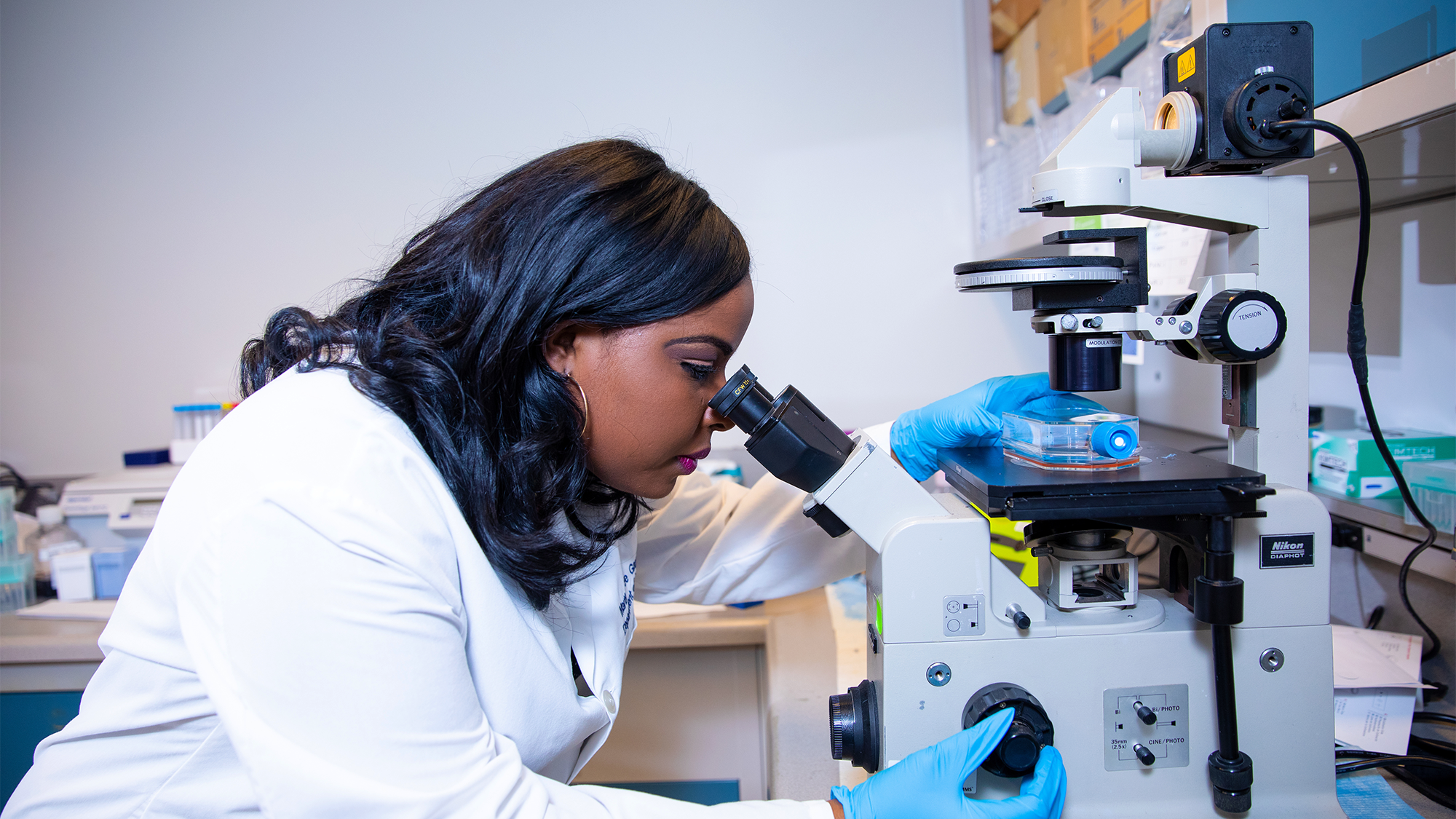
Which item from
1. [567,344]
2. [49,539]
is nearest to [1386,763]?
[567,344]

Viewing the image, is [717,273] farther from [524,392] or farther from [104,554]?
[104,554]

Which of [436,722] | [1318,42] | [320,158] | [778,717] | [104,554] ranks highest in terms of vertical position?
[320,158]

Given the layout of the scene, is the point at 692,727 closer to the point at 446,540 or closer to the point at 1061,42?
the point at 446,540

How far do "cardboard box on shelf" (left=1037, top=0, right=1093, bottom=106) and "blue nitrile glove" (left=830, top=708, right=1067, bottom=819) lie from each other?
1.21 meters

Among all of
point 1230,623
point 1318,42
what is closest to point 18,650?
point 1230,623

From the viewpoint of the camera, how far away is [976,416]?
89cm

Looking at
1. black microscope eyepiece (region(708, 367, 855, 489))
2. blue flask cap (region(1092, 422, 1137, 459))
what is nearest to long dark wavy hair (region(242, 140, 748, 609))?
black microscope eyepiece (region(708, 367, 855, 489))

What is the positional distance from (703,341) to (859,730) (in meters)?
0.40

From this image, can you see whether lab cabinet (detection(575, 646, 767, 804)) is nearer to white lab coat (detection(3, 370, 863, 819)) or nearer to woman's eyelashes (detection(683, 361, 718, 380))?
white lab coat (detection(3, 370, 863, 819))

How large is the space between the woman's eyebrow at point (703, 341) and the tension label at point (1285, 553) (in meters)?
0.53

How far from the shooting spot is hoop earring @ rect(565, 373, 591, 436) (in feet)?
2.46

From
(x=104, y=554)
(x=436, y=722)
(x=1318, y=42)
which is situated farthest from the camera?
(x=104, y=554)

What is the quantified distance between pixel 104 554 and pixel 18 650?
250 mm

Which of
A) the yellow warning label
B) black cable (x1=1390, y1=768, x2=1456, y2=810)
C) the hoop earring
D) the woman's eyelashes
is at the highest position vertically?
the yellow warning label
